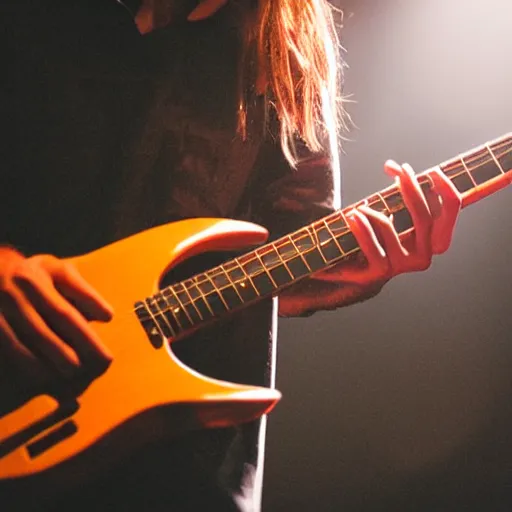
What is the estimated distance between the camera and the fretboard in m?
0.66

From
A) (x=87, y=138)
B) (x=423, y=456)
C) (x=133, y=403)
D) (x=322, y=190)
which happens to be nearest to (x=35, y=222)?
(x=87, y=138)

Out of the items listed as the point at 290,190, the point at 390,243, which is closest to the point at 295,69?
the point at 290,190

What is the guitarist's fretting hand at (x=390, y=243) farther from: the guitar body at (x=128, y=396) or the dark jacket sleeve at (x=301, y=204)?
the guitar body at (x=128, y=396)

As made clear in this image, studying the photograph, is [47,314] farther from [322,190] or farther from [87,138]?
[322,190]

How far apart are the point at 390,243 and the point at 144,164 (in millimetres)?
290

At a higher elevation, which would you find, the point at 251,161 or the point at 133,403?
the point at 251,161

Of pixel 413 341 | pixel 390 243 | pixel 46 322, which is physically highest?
pixel 46 322

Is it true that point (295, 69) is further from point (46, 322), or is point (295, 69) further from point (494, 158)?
point (46, 322)

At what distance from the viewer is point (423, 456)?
30.1 inches

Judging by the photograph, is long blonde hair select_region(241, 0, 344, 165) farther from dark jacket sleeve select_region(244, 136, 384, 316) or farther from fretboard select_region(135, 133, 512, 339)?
fretboard select_region(135, 133, 512, 339)

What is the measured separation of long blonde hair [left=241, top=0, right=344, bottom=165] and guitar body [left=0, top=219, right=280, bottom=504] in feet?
0.57

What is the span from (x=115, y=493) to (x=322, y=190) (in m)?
0.42

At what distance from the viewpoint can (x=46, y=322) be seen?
616 mm

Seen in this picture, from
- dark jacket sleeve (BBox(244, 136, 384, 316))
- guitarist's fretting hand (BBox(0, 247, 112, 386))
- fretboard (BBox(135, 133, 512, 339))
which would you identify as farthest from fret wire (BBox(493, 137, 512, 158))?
guitarist's fretting hand (BBox(0, 247, 112, 386))
